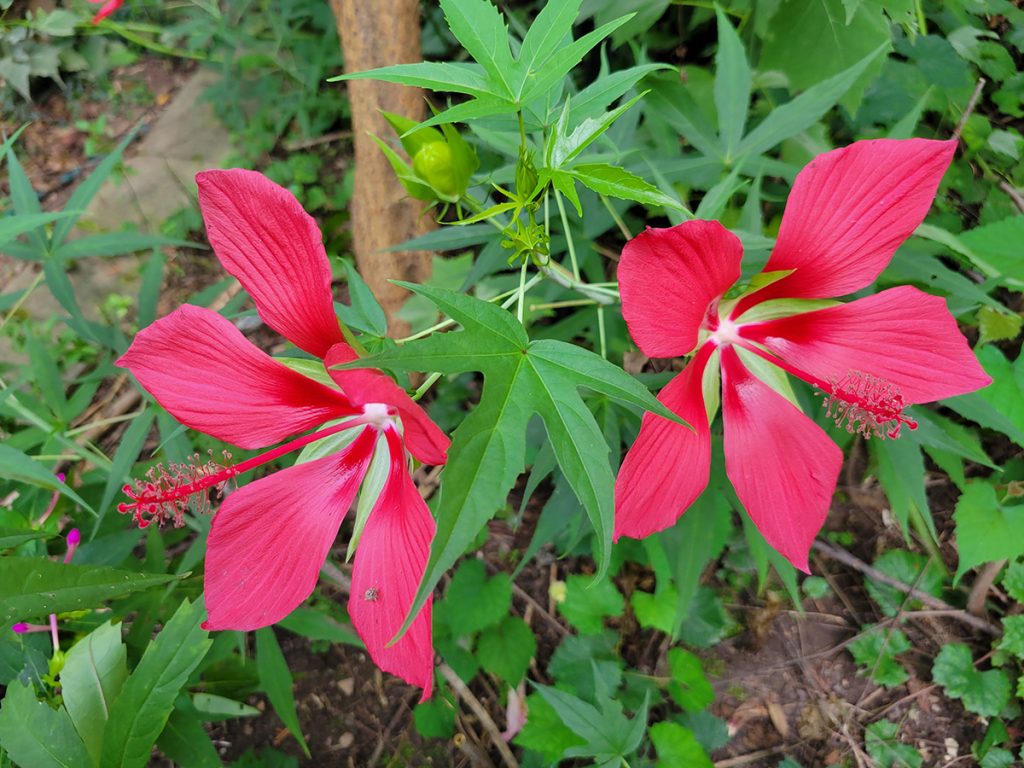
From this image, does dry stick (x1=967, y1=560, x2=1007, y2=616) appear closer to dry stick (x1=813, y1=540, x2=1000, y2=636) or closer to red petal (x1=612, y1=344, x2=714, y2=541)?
dry stick (x1=813, y1=540, x2=1000, y2=636)

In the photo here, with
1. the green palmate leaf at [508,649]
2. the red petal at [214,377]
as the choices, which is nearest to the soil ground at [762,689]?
the green palmate leaf at [508,649]

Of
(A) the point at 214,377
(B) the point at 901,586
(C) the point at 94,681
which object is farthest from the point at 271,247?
(B) the point at 901,586

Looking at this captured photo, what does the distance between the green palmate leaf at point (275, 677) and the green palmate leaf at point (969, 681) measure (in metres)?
1.53

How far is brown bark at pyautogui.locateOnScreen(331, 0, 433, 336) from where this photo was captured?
6.07 ft

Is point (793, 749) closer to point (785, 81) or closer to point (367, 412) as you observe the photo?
point (367, 412)

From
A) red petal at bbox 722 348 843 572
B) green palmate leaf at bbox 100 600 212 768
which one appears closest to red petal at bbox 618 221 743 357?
red petal at bbox 722 348 843 572

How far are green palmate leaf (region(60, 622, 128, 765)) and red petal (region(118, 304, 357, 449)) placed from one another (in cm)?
45

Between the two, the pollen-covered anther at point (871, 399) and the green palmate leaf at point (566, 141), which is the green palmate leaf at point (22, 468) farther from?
the pollen-covered anther at point (871, 399)

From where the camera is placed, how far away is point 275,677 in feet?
5.02

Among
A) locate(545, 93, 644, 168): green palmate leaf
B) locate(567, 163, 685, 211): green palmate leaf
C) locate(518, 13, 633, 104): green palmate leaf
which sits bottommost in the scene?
locate(567, 163, 685, 211): green palmate leaf

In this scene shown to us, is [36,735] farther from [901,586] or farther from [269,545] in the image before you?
[901,586]

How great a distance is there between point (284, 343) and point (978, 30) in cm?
223

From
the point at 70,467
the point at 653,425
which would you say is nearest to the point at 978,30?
the point at 653,425

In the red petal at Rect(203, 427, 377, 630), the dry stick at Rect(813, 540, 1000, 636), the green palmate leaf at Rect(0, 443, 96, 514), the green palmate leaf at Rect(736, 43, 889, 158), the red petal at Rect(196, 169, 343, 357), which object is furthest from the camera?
the dry stick at Rect(813, 540, 1000, 636)
